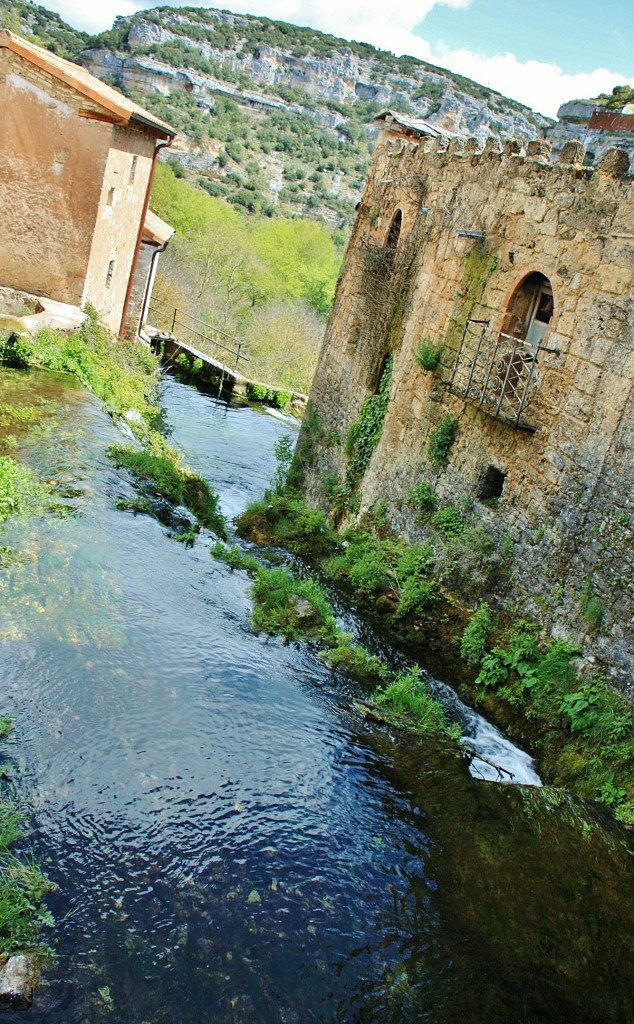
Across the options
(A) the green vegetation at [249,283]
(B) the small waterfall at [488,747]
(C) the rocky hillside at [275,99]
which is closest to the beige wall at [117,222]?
(A) the green vegetation at [249,283]

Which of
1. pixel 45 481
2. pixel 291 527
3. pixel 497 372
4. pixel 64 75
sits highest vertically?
pixel 64 75

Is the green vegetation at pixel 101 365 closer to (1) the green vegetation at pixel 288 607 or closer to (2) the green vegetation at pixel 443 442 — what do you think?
(1) the green vegetation at pixel 288 607

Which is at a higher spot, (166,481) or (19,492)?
(19,492)

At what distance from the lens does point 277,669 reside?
8180 millimetres

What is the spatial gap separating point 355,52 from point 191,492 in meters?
104

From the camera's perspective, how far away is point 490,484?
975cm

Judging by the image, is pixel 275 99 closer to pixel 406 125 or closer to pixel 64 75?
pixel 64 75

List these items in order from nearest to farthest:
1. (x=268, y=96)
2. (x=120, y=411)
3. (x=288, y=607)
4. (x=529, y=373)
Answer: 1. (x=529, y=373)
2. (x=288, y=607)
3. (x=120, y=411)
4. (x=268, y=96)

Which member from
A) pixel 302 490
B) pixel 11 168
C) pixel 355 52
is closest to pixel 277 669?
pixel 302 490

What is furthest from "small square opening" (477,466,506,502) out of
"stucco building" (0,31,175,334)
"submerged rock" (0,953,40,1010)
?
"stucco building" (0,31,175,334)

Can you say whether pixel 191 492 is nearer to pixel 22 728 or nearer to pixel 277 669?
pixel 277 669

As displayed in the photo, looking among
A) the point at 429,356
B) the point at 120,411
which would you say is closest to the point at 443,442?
the point at 429,356

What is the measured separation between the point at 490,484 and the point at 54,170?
12.0m

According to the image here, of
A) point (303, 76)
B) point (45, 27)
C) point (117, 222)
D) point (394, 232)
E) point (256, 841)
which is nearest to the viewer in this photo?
point (256, 841)
